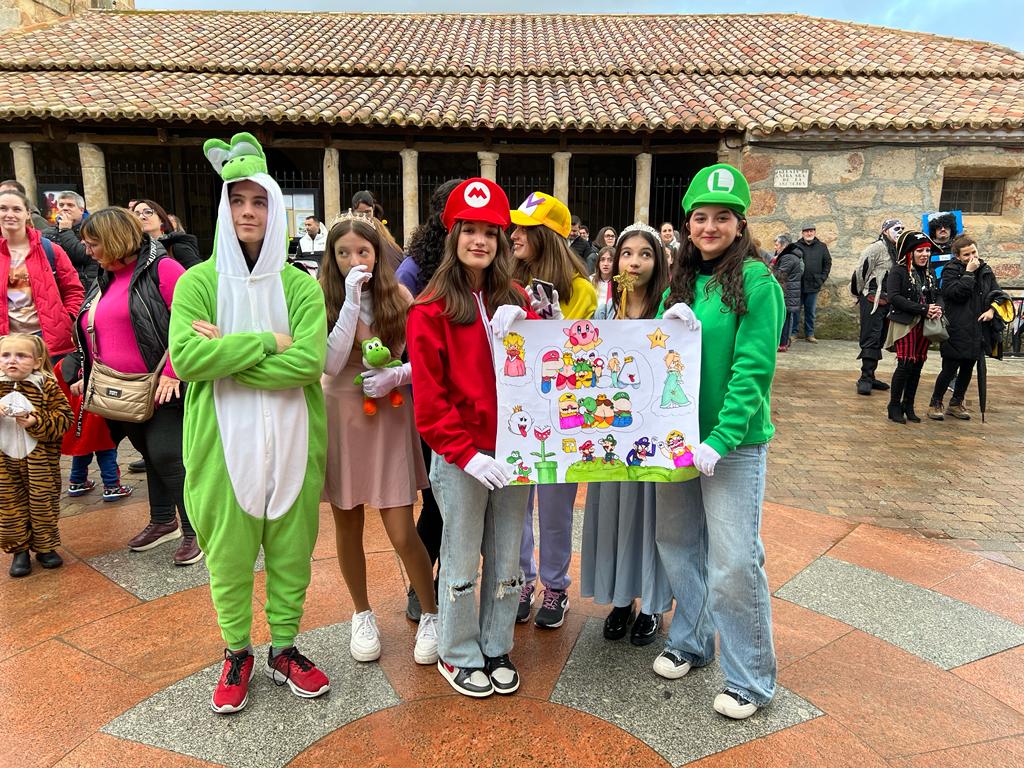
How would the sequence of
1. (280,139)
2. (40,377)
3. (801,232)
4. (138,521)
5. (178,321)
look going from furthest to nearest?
(280,139), (801,232), (138,521), (40,377), (178,321)

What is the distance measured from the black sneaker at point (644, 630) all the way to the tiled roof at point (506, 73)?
11.1 metres

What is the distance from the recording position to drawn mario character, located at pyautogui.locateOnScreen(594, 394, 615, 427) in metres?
2.47

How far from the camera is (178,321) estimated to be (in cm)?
230

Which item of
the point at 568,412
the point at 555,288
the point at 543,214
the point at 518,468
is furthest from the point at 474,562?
the point at 543,214

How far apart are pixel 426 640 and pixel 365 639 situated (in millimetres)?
254

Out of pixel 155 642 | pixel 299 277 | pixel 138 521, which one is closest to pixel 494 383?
pixel 299 277

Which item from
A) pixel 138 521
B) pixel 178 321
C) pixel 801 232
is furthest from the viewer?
pixel 801 232

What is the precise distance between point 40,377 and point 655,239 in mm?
3234

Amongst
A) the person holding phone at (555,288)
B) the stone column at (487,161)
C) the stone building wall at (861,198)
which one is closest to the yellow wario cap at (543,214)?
the person holding phone at (555,288)

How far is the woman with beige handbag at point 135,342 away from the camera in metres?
3.46

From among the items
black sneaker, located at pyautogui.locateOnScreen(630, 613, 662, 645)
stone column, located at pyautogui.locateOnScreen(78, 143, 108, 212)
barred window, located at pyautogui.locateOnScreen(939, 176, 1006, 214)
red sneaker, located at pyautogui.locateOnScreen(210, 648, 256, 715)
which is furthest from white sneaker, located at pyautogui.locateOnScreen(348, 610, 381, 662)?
barred window, located at pyautogui.locateOnScreen(939, 176, 1006, 214)

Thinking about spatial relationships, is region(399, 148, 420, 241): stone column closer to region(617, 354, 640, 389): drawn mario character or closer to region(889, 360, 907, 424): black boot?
region(889, 360, 907, 424): black boot

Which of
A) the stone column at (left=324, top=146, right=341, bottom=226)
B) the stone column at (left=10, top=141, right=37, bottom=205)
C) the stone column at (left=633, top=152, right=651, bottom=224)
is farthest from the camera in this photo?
the stone column at (left=324, top=146, right=341, bottom=226)

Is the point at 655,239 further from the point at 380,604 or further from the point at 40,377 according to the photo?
the point at 40,377
